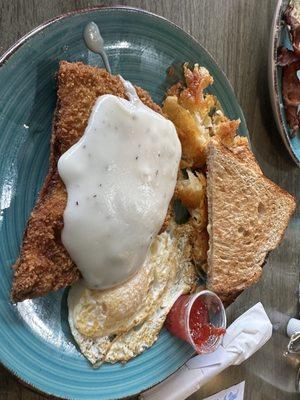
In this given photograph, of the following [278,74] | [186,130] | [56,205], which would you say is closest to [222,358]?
[186,130]

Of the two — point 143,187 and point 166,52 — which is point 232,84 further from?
point 143,187

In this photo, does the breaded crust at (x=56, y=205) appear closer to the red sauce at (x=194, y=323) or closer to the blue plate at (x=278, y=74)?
the red sauce at (x=194, y=323)

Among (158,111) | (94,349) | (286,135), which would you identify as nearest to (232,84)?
(286,135)

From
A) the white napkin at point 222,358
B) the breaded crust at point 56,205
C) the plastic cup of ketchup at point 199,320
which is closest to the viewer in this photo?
the breaded crust at point 56,205

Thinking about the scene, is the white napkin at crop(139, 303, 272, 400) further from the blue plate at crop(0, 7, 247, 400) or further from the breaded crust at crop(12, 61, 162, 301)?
the breaded crust at crop(12, 61, 162, 301)

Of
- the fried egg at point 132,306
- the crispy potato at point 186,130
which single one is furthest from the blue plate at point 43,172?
the crispy potato at point 186,130

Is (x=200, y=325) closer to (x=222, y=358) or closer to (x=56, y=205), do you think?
(x=222, y=358)
